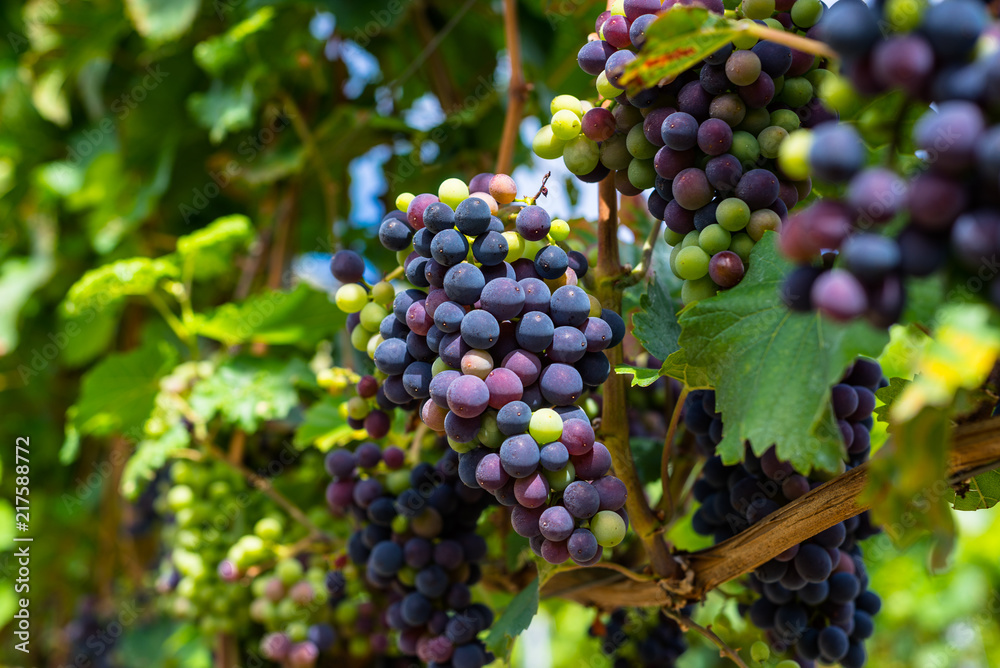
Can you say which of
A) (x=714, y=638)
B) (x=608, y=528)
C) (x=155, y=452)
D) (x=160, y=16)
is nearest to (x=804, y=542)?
(x=714, y=638)

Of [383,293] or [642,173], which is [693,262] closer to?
[642,173]

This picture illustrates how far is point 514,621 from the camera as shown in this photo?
0.80m

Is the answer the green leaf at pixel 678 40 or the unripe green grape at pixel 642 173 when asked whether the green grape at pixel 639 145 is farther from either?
the green leaf at pixel 678 40

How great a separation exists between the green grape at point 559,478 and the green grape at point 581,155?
0.28 m

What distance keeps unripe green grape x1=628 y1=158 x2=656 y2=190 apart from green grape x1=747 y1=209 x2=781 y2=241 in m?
→ 0.10

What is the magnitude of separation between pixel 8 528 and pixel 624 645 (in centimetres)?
216

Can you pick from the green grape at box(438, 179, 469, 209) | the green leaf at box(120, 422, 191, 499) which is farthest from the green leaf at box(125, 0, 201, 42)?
the green grape at box(438, 179, 469, 209)

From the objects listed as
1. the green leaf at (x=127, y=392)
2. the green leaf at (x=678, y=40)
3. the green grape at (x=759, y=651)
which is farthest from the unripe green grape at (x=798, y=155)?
the green leaf at (x=127, y=392)

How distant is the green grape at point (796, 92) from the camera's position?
2.19ft

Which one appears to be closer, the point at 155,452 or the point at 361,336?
the point at 361,336

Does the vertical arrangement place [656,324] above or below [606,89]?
below

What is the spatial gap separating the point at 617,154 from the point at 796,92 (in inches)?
6.5

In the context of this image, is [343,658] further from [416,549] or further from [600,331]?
[600,331]

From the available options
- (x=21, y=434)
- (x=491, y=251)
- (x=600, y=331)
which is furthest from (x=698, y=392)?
(x=21, y=434)
